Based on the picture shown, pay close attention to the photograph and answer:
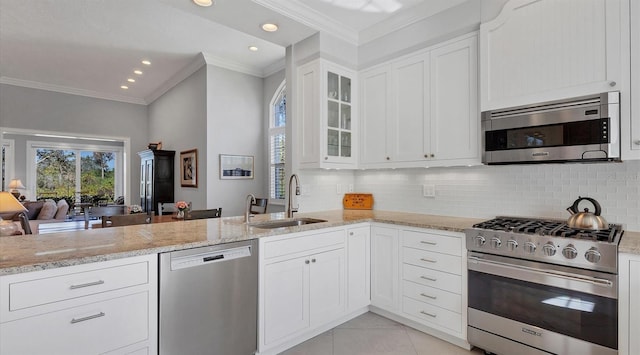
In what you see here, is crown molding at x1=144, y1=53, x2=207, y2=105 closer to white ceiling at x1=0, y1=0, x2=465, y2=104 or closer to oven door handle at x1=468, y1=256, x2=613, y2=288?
white ceiling at x1=0, y1=0, x2=465, y2=104

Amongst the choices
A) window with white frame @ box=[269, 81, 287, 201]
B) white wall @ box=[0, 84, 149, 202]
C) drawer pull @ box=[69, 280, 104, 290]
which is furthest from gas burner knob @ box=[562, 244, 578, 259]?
white wall @ box=[0, 84, 149, 202]

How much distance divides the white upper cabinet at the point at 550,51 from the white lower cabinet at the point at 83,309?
2586 millimetres

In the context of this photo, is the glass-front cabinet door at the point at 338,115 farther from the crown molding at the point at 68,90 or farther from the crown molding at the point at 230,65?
the crown molding at the point at 68,90

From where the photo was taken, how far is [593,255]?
1.69 m

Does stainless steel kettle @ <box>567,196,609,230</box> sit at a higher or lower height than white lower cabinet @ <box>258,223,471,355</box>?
higher

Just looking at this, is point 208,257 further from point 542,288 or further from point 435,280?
point 542,288

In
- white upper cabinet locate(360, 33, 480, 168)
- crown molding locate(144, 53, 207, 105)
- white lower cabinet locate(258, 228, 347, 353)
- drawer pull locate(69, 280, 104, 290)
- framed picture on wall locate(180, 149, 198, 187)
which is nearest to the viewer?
drawer pull locate(69, 280, 104, 290)

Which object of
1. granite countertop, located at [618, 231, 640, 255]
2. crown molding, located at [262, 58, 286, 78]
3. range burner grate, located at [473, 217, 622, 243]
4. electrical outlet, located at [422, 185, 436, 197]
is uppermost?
crown molding, located at [262, 58, 286, 78]

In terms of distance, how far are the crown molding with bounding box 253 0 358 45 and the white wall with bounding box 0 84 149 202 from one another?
6598 millimetres

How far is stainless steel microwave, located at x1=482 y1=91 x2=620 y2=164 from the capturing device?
1.85 m

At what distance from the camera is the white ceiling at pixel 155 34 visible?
2738mm

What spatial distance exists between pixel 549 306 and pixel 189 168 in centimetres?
557

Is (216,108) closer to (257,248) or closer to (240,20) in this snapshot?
(240,20)

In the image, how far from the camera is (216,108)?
5332 mm
